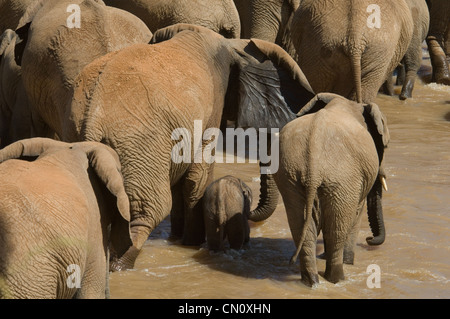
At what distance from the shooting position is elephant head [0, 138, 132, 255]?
4332mm

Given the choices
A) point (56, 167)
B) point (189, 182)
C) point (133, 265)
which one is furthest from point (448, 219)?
point (56, 167)

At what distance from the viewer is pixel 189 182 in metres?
6.38

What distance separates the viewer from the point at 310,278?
571 cm

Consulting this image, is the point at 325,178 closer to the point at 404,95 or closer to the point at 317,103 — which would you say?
the point at 317,103

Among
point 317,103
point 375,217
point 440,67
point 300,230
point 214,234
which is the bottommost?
point 440,67

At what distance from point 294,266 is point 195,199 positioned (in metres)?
0.76

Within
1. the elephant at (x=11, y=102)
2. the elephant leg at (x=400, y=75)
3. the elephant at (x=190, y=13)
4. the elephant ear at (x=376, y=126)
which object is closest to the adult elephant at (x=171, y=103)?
the elephant ear at (x=376, y=126)

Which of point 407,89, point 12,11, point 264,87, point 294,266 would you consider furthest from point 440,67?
point 294,266

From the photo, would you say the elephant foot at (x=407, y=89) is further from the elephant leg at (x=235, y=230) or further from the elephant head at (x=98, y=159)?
the elephant head at (x=98, y=159)

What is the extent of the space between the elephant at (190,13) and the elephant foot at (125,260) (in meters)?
3.63

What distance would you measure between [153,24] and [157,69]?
3576mm

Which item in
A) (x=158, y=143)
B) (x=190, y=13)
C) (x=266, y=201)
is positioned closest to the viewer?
(x=158, y=143)

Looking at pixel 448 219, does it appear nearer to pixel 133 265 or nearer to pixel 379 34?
pixel 379 34
